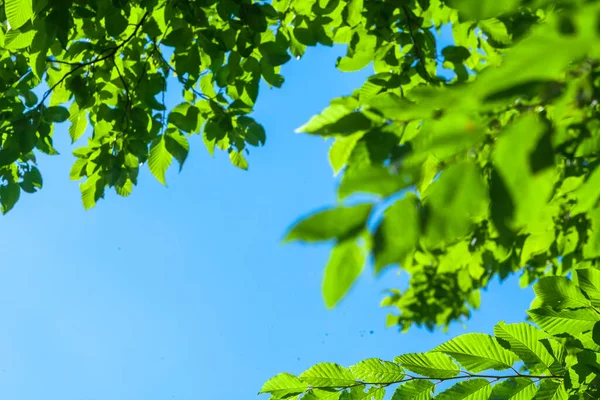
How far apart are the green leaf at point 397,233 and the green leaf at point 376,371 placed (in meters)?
0.86

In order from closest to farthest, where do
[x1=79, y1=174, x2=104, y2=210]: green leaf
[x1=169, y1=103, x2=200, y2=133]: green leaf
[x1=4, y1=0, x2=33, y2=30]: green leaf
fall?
1. [x1=4, y1=0, x2=33, y2=30]: green leaf
2. [x1=169, y1=103, x2=200, y2=133]: green leaf
3. [x1=79, y1=174, x2=104, y2=210]: green leaf

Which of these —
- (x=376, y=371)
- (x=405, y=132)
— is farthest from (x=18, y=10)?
(x=376, y=371)

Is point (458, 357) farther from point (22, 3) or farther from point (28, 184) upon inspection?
point (28, 184)

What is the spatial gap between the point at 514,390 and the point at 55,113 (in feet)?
7.64

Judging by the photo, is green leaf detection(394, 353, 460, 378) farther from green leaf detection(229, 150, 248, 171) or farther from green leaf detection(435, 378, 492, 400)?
green leaf detection(229, 150, 248, 171)

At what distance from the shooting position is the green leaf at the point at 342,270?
64 cm

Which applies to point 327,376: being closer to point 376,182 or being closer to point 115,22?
point 376,182

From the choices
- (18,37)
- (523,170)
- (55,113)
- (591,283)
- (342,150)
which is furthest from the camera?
(55,113)

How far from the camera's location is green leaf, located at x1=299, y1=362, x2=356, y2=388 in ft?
4.83

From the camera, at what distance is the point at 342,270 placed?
638 millimetres

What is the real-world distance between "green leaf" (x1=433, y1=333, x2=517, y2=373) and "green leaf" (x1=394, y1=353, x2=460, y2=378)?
0.02m

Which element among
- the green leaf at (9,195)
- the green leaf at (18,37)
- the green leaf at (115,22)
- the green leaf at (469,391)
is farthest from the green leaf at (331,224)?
the green leaf at (9,195)

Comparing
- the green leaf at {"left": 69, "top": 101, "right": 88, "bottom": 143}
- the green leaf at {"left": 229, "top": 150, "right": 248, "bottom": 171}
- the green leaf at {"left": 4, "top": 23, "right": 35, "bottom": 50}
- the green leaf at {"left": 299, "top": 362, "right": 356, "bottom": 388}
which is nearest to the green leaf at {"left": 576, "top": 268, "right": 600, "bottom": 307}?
the green leaf at {"left": 299, "top": 362, "right": 356, "bottom": 388}

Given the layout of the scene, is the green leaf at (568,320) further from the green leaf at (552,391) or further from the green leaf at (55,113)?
the green leaf at (55,113)
